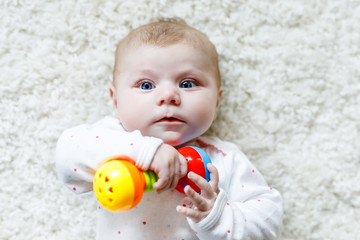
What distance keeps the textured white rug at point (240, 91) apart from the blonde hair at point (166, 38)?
128 mm

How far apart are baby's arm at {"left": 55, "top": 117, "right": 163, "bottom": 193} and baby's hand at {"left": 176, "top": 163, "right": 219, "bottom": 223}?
11 cm

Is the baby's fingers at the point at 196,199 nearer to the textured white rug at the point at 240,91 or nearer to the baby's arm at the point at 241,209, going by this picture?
the baby's arm at the point at 241,209

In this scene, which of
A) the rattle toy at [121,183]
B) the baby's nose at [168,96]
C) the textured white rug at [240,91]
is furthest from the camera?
the textured white rug at [240,91]

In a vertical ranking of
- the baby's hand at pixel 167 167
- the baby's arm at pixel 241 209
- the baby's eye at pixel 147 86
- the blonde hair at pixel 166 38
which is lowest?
the baby's arm at pixel 241 209

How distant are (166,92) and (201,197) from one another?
286mm

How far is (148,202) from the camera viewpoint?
3.76ft

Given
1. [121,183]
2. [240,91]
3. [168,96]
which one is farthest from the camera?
[240,91]

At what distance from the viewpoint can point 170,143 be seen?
1128mm

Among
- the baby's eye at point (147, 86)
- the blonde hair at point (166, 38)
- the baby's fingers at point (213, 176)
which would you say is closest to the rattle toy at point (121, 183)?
the baby's fingers at point (213, 176)

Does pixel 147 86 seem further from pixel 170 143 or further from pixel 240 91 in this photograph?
pixel 240 91

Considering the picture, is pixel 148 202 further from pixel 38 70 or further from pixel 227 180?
pixel 38 70

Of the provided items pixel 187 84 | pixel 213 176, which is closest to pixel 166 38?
pixel 187 84

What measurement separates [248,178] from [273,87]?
330 millimetres

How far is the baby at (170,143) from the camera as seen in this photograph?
1022 mm
